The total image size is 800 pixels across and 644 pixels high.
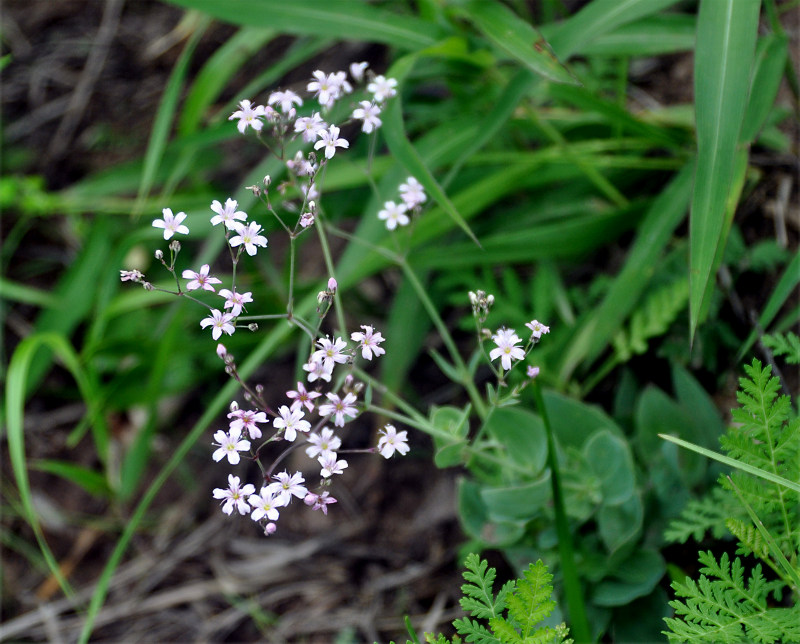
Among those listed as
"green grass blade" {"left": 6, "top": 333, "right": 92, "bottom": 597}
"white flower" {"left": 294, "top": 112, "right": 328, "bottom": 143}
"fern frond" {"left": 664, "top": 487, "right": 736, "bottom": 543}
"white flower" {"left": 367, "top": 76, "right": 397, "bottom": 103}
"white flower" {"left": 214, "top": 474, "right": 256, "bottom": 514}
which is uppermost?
"white flower" {"left": 367, "top": 76, "right": 397, "bottom": 103}

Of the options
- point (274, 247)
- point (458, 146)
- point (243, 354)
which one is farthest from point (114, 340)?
point (458, 146)

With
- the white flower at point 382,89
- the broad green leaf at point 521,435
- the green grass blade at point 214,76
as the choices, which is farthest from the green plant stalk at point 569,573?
the green grass blade at point 214,76

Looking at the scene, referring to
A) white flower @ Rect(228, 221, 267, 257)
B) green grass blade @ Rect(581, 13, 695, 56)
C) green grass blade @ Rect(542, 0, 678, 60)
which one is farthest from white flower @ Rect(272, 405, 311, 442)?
green grass blade @ Rect(581, 13, 695, 56)

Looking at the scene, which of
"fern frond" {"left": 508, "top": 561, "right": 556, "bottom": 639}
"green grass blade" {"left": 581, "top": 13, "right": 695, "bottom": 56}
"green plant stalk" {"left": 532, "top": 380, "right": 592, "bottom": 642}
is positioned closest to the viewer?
"fern frond" {"left": 508, "top": 561, "right": 556, "bottom": 639}

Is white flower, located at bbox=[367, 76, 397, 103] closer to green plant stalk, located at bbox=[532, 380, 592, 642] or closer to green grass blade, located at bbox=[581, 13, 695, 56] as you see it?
green plant stalk, located at bbox=[532, 380, 592, 642]

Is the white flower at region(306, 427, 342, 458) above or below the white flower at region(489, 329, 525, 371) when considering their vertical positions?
below
